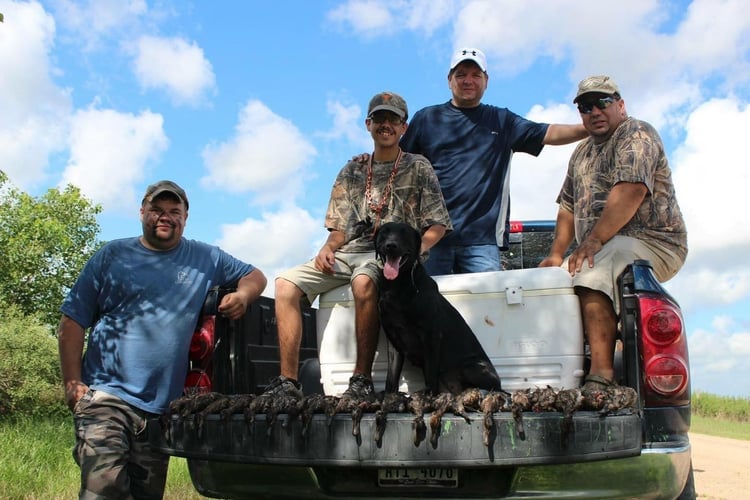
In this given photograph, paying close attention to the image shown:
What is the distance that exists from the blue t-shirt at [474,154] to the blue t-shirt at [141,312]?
172cm

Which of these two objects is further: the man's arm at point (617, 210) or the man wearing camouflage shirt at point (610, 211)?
the man's arm at point (617, 210)

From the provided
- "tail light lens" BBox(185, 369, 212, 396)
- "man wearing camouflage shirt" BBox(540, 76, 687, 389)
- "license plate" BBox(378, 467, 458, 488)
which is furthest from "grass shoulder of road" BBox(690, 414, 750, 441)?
"license plate" BBox(378, 467, 458, 488)

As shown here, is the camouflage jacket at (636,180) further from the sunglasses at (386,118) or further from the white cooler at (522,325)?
the sunglasses at (386,118)

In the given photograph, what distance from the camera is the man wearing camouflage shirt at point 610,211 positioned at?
345 centimetres

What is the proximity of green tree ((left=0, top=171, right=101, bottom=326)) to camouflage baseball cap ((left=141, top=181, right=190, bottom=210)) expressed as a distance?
623 inches

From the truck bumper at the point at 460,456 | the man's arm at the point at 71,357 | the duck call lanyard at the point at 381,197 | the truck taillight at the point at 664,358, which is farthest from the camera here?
the duck call lanyard at the point at 381,197

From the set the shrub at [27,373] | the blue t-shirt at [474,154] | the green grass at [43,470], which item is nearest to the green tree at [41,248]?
the shrub at [27,373]

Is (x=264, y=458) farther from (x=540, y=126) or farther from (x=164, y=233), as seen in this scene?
(x=540, y=126)

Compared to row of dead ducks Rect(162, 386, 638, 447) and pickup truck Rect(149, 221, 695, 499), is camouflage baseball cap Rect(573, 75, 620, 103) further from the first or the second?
row of dead ducks Rect(162, 386, 638, 447)

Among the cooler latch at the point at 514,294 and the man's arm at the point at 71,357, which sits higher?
the cooler latch at the point at 514,294

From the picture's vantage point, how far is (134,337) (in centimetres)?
396

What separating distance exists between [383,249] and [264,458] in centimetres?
120

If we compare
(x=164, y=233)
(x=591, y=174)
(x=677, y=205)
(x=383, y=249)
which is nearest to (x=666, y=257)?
(x=677, y=205)

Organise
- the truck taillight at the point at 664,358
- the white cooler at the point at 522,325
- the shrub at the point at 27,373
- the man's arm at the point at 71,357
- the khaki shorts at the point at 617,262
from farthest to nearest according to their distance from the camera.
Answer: the shrub at the point at 27,373, the man's arm at the point at 71,357, the white cooler at the point at 522,325, the khaki shorts at the point at 617,262, the truck taillight at the point at 664,358
